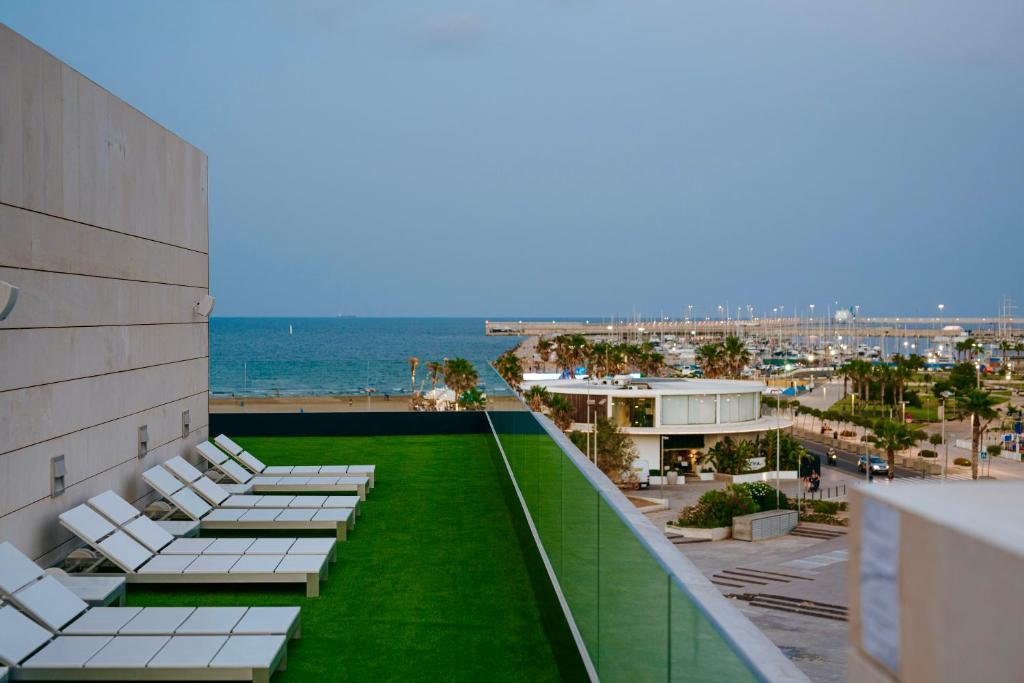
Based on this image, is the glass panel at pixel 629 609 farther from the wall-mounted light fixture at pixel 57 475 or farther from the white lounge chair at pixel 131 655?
the wall-mounted light fixture at pixel 57 475

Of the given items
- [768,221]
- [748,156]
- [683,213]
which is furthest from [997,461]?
[768,221]

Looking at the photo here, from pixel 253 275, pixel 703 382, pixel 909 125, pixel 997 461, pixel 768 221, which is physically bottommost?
pixel 997 461

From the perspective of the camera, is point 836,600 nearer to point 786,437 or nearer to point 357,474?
point 357,474

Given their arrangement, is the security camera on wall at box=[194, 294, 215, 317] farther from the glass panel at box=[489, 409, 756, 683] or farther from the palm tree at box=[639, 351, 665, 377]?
the palm tree at box=[639, 351, 665, 377]

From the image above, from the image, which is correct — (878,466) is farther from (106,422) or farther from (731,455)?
(106,422)

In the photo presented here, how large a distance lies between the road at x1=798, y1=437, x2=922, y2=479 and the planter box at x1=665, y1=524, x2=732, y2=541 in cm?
2050

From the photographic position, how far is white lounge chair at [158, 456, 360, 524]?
1002cm

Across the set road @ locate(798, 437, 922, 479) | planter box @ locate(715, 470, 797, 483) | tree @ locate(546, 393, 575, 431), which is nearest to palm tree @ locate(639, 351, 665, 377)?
road @ locate(798, 437, 922, 479)

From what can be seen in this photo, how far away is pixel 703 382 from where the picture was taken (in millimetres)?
53250

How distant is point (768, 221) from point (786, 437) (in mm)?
145031

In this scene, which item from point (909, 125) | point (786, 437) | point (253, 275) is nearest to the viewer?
point (786, 437)

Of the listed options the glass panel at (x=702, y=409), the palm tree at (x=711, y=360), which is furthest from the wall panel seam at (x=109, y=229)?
the palm tree at (x=711, y=360)

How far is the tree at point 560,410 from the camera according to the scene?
4402cm

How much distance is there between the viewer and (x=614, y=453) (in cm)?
4516
